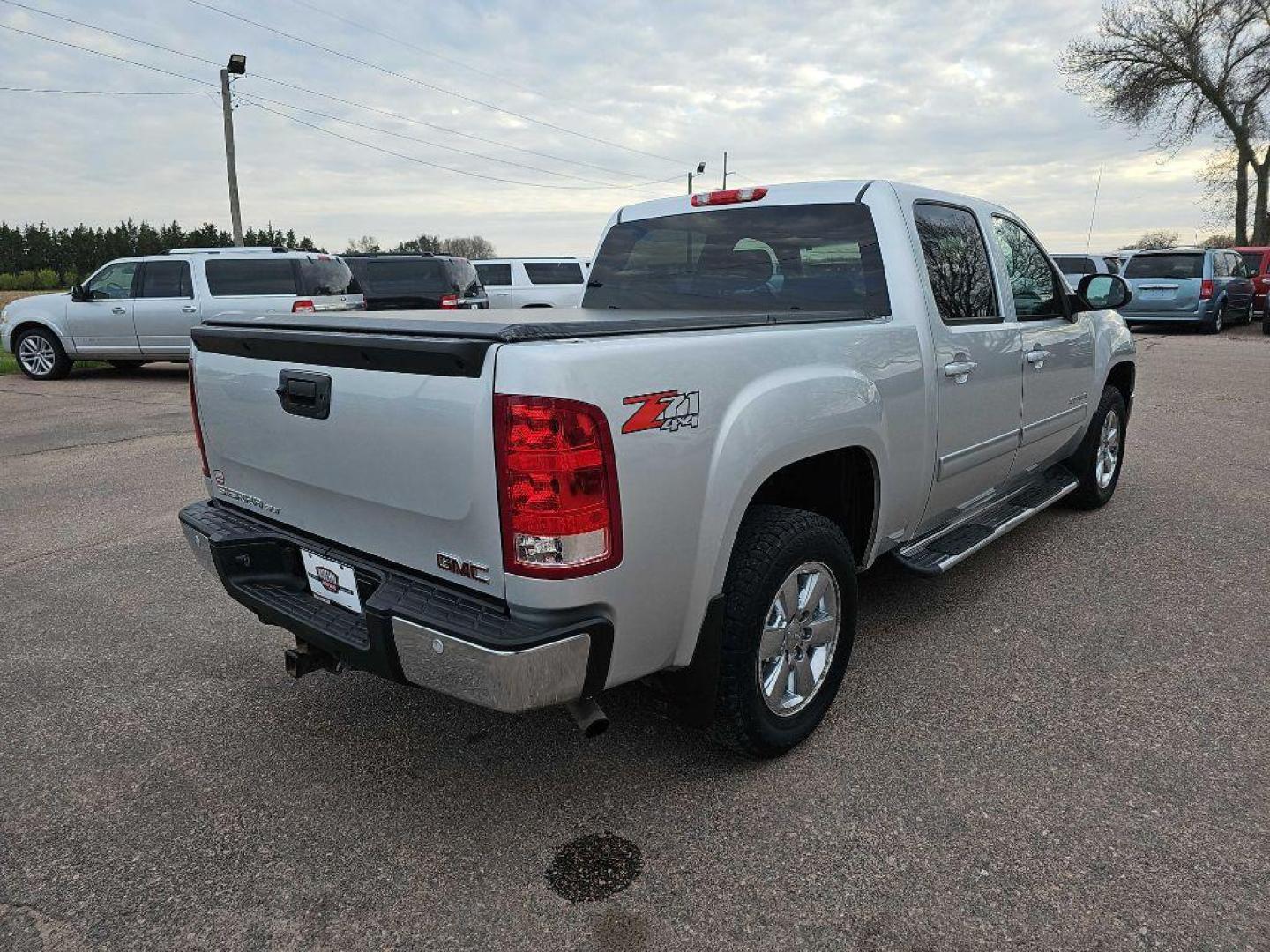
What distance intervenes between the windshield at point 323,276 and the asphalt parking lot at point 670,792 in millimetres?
9249

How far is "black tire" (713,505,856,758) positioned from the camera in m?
2.45

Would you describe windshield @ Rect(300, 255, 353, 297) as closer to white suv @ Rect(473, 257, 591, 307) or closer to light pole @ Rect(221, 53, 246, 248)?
white suv @ Rect(473, 257, 591, 307)

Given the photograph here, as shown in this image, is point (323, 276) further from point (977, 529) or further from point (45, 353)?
point (977, 529)

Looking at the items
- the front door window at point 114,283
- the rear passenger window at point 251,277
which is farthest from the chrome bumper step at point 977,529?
the front door window at point 114,283

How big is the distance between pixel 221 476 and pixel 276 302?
10547 mm

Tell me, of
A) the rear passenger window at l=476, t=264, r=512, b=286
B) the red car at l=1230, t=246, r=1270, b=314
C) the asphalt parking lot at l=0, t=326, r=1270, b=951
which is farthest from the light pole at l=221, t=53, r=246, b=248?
the red car at l=1230, t=246, r=1270, b=314

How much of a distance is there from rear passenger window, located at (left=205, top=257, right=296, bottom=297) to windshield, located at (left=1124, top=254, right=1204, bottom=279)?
53.5 feet

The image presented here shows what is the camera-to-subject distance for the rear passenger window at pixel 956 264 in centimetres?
343

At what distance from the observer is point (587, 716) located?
2.20 meters

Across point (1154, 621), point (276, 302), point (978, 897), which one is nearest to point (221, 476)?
point (978, 897)

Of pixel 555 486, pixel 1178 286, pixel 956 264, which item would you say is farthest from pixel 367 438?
pixel 1178 286

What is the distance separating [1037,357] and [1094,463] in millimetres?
1541

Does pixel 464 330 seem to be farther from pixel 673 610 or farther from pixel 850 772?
pixel 850 772

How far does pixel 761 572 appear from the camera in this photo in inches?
97.2
